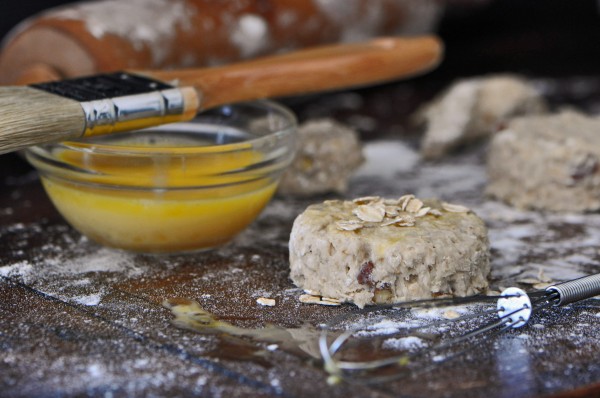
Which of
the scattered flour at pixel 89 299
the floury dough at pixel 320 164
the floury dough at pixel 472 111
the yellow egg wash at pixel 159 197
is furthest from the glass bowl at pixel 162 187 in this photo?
the floury dough at pixel 472 111

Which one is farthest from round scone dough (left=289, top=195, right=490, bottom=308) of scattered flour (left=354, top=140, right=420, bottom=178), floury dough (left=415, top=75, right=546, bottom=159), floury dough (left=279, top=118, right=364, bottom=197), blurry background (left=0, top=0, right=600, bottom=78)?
blurry background (left=0, top=0, right=600, bottom=78)

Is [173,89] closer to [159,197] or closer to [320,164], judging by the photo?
[159,197]

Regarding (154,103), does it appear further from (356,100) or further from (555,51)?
(555,51)

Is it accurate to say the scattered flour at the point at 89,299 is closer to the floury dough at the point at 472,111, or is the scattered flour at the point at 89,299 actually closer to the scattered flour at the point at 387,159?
the scattered flour at the point at 387,159

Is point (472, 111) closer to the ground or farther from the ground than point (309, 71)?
closer to the ground

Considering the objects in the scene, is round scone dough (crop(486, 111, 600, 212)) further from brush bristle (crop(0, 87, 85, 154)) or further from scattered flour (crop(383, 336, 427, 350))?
brush bristle (crop(0, 87, 85, 154))

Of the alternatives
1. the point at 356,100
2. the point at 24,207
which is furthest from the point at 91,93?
the point at 356,100

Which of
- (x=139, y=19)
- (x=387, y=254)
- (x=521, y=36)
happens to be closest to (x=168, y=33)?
(x=139, y=19)
